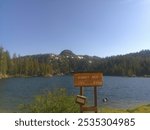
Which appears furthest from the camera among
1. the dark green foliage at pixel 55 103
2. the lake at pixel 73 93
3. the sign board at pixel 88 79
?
the lake at pixel 73 93

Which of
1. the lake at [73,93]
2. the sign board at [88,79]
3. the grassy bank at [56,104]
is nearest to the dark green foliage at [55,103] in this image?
the grassy bank at [56,104]

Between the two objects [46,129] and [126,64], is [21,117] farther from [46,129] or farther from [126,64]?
[126,64]

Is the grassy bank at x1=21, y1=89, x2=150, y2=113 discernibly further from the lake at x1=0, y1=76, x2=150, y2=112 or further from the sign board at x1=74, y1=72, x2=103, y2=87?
the lake at x1=0, y1=76, x2=150, y2=112

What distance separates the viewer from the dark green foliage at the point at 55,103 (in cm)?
1153

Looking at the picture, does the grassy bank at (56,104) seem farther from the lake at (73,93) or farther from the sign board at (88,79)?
the lake at (73,93)

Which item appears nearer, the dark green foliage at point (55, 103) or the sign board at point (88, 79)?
the sign board at point (88, 79)

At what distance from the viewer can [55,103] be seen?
1163 centimetres

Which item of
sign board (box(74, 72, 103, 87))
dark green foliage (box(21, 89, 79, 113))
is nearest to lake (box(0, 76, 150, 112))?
dark green foliage (box(21, 89, 79, 113))

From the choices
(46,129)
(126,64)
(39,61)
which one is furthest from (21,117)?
(39,61)

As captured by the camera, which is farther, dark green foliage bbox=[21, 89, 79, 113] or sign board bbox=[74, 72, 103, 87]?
dark green foliage bbox=[21, 89, 79, 113]

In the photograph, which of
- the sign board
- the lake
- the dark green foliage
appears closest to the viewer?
the sign board

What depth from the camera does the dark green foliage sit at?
1153 centimetres

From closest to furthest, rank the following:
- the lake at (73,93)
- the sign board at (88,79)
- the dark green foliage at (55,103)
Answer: the sign board at (88,79) → the dark green foliage at (55,103) → the lake at (73,93)

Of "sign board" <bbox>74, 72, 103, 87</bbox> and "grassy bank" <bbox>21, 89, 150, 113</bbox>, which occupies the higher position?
"sign board" <bbox>74, 72, 103, 87</bbox>
